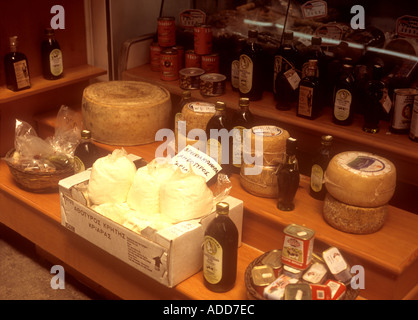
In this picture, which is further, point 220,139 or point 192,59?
point 192,59

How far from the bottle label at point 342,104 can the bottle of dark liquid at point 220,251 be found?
0.96 meters

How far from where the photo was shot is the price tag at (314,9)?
293 centimetres

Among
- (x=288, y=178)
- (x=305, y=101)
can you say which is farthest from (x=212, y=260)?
(x=305, y=101)

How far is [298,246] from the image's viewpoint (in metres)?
1.87

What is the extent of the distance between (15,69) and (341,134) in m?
1.74

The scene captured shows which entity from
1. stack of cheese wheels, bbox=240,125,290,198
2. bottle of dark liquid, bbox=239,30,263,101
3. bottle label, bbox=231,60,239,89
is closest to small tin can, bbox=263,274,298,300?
stack of cheese wheels, bbox=240,125,290,198

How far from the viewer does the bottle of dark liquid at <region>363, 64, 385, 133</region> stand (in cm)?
246

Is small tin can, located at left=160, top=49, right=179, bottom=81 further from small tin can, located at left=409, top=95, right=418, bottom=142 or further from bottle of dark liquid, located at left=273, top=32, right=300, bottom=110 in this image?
small tin can, located at left=409, top=95, right=418, bottom=142

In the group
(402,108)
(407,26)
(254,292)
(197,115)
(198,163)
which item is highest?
(407,26)

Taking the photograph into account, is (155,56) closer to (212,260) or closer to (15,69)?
(15,69)

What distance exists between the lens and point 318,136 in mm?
2615
